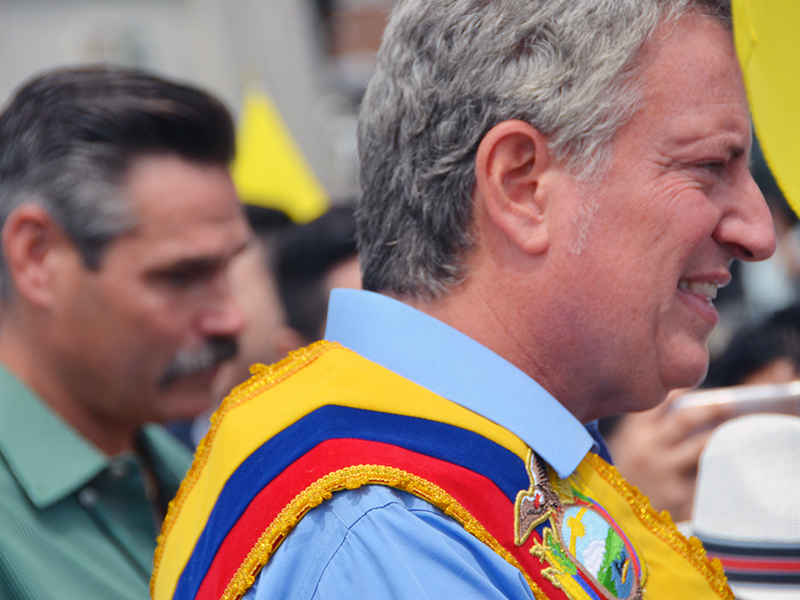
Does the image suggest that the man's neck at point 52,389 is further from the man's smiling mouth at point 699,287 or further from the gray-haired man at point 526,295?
the man's smiling mouth at point 699,287

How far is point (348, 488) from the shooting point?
98cm

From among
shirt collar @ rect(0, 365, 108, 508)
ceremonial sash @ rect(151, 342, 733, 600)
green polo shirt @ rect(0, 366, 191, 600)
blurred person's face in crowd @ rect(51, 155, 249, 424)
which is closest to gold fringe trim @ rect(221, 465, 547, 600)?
ceremonial sash @ rect(151, 342, 733, 600)

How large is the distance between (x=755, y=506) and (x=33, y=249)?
5.84 ft

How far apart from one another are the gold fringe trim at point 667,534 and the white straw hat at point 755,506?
261 millimetres

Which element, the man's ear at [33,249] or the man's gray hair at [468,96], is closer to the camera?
the man's gray hair at [468,96]

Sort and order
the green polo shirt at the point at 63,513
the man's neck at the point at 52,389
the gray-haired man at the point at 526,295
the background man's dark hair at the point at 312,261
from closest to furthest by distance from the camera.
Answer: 1. the gray-haired man at the point at 526,295
2. the green polo shirt at the point at 63,513
3. the man's neck at the point at 52,389
4. the background man's dark hair at the point at 312,261

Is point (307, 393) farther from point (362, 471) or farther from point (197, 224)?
point (197, 224)

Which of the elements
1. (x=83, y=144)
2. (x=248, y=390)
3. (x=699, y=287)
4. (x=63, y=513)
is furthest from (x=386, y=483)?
Result: (x=83, y=144)

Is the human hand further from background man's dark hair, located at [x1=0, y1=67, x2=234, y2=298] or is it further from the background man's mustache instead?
background man's dark hair, located at [x1=0, y1=67, x2=234, y2=298]

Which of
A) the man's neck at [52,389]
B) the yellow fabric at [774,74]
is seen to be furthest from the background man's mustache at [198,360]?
the yellow fabric at [774,74]

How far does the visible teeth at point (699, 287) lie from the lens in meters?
1.24

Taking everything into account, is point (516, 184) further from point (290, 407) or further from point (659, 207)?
point (290, 407)

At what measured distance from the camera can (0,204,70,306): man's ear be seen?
2109 millimetres

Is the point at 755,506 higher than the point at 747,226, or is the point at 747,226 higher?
the point at 747,226
